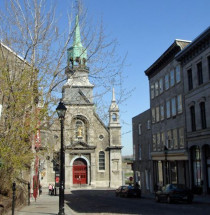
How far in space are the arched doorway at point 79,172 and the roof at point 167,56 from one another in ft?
70.3

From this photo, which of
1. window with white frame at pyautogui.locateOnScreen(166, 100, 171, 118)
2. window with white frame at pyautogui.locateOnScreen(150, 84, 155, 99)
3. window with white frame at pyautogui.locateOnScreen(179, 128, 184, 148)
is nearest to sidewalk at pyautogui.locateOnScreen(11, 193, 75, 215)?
window with white frame at pyautogui.locateOnScreen(179, 128, 184, 148)

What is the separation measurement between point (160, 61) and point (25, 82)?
23.6 m

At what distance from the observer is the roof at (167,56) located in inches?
1262

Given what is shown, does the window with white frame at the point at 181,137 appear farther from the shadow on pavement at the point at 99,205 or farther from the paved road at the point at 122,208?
the paved road at the point at 122,208

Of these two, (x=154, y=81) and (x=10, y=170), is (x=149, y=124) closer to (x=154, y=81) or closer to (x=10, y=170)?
(x=154, y=81)

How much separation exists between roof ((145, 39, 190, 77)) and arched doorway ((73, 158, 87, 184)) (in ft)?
70.3

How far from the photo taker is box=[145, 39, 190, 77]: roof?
32062mm

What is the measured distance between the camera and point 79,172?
54.5 metres

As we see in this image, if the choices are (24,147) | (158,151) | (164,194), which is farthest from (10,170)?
(158,151)

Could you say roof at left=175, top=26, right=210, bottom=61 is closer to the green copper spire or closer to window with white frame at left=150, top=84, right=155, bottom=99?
window with white frame at left=150, top=84, right=155, bottom=99

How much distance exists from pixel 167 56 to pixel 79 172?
90.3ft

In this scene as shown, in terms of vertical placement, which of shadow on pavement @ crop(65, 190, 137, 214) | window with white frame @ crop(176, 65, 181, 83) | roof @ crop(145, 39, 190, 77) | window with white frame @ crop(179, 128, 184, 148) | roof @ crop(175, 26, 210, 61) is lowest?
shadow on pavement @ crop(65, 190, 137, 214)

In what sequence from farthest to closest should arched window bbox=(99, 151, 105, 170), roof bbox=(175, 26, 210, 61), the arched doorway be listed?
1. arched window bbox=(99, 151, 105, 170)
2. the arched doorway
3. roof bbox=(175, 26, 210, 61)

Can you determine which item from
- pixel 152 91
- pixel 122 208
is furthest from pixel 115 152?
pixel 122 208
